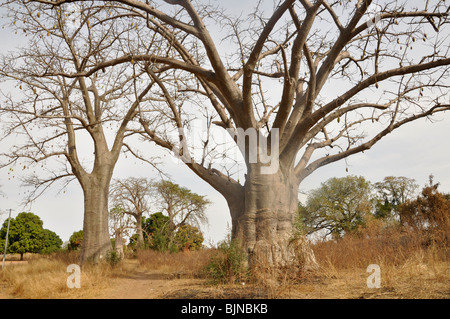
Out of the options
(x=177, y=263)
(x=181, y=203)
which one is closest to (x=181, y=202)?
(x=181, y=203)

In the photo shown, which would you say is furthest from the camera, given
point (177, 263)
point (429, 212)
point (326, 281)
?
point (429, 212)

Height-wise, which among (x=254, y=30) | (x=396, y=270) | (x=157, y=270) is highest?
(x=254, y=30)

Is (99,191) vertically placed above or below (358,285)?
above

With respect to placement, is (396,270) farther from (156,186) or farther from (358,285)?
(156,186)

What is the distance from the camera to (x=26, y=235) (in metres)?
28.2

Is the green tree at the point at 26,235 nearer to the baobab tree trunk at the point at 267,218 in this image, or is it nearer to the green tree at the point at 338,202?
the green tree at the point at 338,202

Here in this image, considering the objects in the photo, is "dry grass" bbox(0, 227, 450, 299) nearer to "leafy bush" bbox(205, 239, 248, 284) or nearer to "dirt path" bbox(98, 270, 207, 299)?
"dirt path" bbox(98, 270, 207, 299)

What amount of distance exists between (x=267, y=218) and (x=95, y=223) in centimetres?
578

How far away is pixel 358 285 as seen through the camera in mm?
4867

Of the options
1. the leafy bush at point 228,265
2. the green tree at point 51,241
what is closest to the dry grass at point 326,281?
the leafy bush at point 228,265

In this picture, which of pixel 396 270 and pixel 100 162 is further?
pixel 100 162

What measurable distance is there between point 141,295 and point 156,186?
57.7 ft

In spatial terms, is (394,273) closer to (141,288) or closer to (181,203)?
(141,288)
